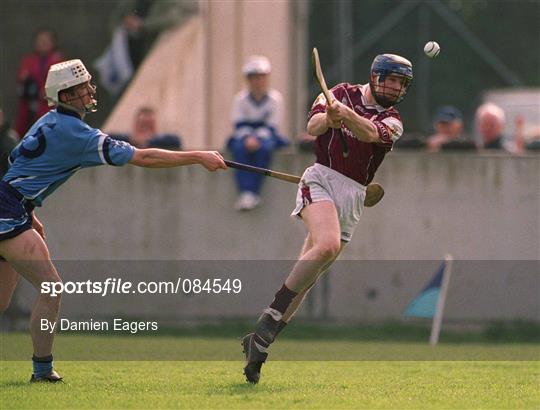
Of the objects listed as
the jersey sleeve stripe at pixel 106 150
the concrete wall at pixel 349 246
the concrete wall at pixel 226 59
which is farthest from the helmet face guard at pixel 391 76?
the concrete wall at pixel 226 59

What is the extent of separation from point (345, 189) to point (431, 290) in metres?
4.62

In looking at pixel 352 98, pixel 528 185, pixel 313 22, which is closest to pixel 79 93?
pixel 352 98

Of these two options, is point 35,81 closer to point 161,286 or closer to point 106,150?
point 161,286

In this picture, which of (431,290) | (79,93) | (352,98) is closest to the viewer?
(79,93)

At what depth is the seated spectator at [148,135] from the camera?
17922mm

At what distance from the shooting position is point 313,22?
26391 millimetres

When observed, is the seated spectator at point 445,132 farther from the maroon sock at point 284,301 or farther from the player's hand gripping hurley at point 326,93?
the maroon sock at point 284,301

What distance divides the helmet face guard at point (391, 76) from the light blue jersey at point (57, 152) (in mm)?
1947

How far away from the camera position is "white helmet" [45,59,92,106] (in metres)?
10.9

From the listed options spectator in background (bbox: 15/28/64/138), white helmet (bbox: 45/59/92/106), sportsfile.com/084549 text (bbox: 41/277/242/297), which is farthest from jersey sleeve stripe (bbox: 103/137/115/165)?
spectator in background (bbox: 15/28/64/138)

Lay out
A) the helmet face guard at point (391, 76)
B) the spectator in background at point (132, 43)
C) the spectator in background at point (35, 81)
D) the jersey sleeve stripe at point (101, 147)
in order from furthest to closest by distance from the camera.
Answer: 1. the spectator in background at point (132, 43)
2. the spectator in background at point (35, 81)
3. the helmet face guard at point (391, 76)
4. the jersey sleeve stripe at point (101, 147)

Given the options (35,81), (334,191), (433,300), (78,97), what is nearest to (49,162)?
(78,97)

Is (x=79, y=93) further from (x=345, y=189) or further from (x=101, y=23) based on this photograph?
(x=101, y=23)

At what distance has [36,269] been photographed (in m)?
10.8
